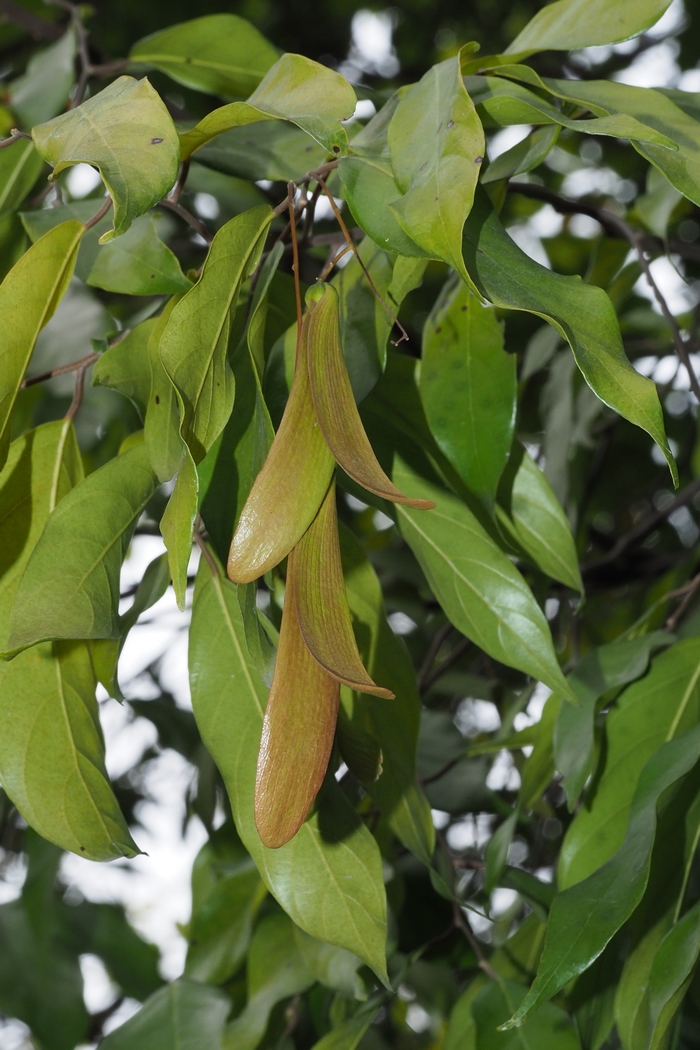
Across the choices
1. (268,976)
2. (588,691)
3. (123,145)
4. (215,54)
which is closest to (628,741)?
(588,691)

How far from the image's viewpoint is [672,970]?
34cm

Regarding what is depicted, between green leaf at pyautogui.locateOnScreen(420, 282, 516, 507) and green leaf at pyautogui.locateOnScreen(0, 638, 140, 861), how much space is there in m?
0.19

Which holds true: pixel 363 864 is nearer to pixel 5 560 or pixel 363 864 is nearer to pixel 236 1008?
pixel 5 560

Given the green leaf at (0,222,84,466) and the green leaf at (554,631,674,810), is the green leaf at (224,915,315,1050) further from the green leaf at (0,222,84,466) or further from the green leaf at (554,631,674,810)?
the green leaf at (0,222,84,466)

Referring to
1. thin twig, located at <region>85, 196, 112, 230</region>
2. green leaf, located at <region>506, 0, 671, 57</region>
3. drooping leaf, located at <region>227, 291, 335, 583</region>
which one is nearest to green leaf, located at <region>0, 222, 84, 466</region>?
thin twig, located at <region>85, 196, 112, 230</region>

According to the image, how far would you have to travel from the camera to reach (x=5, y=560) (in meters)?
0.37

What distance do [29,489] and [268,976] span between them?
13.1 inches

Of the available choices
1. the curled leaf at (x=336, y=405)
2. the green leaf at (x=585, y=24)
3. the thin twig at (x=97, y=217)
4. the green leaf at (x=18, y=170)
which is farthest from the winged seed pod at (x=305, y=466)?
the green leaf at (x=18, y=170)

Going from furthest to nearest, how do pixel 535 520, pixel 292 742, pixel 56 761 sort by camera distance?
1. pixel 535 520
2. pixel 56 761
3. pixel 292 742

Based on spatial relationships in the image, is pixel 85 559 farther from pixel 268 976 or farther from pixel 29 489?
pixel 268 976

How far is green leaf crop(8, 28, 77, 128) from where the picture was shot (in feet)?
2.02

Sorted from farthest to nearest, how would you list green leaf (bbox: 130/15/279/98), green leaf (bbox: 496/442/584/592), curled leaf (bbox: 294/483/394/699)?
green leaf (bbox: 130/15/279/98), green leaf (bbox: 496/442/584/592), curled leaf (bbox: 294/483/394/699)

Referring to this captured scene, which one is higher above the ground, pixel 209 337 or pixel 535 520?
pixel 209 337

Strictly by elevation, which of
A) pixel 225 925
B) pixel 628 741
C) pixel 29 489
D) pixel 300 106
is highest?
pixel 300 106
